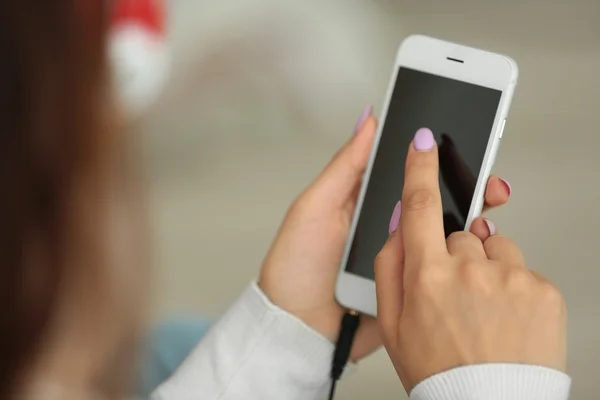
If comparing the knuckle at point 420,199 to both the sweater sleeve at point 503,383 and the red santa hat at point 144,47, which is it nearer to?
the sweater sleeve at point 503,383

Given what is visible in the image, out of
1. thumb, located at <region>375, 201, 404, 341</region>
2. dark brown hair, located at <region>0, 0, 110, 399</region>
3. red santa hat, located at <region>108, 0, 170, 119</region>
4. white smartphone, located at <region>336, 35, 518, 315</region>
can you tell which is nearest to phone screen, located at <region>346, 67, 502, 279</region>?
white smartphone, located at <region>336, 35, 518, 315</region>

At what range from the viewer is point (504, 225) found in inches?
37.7

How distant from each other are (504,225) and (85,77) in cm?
73

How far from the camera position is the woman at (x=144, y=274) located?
0.31 m

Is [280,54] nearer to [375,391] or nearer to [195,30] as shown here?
[195,30]

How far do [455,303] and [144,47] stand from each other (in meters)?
0.78

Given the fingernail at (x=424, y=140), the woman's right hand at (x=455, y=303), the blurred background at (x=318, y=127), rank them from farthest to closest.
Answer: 1. the blurred background at (x=318, y=127)
2. the fingernail at (x=424, y=140)
3. the woman's right hand at (x=455, y=303)

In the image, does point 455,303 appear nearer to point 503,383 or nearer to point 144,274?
point 503,383

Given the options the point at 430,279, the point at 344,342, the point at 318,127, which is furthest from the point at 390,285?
the point at 318,127

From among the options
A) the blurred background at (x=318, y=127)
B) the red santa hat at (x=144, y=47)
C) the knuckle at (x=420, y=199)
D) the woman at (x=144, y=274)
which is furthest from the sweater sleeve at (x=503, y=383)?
the red santa hat at (x=144, y=47)

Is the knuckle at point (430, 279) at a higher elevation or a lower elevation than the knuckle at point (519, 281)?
lower

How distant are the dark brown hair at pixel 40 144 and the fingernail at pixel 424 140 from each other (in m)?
0.26

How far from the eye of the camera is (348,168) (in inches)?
24.8

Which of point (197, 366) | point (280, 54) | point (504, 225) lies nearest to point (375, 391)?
point (504, 225)
